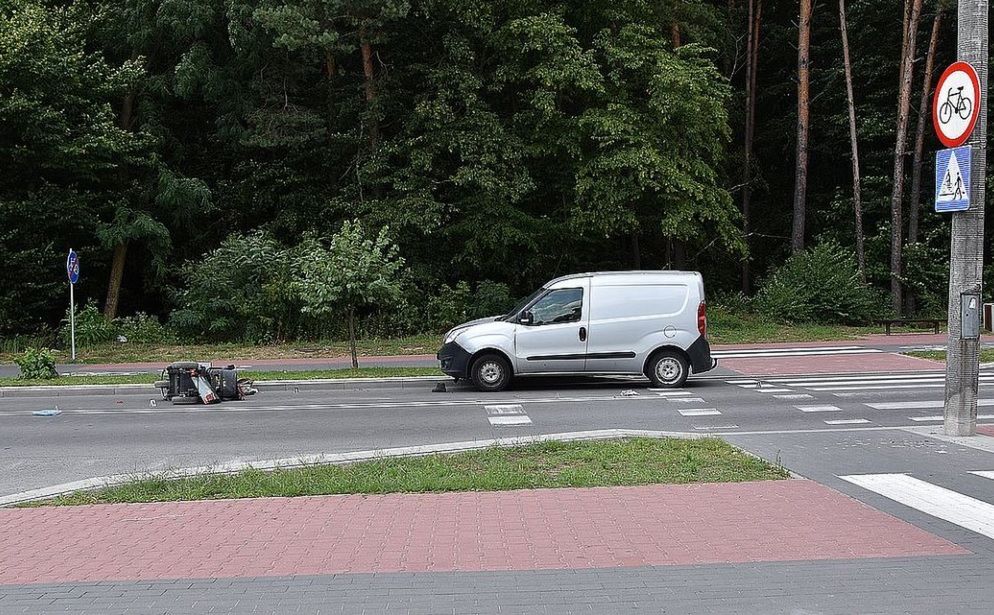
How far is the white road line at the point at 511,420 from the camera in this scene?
12406 mm

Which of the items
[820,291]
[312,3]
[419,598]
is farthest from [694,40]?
[419,598]

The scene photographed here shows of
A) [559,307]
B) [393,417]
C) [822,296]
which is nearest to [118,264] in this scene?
[559,307]

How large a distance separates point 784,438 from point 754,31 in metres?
29.0

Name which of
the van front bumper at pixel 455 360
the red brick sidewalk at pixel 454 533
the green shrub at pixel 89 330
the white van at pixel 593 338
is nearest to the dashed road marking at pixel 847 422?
the white van at pixel 593 338

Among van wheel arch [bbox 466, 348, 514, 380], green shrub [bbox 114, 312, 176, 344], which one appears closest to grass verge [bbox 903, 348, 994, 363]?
van wheel arch [bbox 466, 348, 514, 380]

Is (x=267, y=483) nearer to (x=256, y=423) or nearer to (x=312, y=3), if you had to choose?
(x=256, y=423)

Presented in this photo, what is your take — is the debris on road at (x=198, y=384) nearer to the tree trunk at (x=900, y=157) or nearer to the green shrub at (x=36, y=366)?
the green shrub at (x=36, y=366)

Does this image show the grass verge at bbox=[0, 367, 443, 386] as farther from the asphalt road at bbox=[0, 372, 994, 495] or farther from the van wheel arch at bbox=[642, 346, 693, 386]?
the van wheel arch at bbox=[642, 346, 693, 386]

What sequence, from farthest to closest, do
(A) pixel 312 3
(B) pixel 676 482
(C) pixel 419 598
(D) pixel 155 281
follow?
(D) pixel 155 281 < (A) pixel 312 3 < (B) pixel 676 482 < (C) pixel 419 598

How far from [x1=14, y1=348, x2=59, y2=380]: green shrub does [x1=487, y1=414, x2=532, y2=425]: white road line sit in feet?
36.4

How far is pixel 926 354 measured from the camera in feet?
68.0

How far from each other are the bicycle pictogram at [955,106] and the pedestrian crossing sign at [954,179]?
373 millimetres

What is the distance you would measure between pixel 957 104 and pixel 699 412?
18.2 feet

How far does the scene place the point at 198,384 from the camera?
15.1 metres
